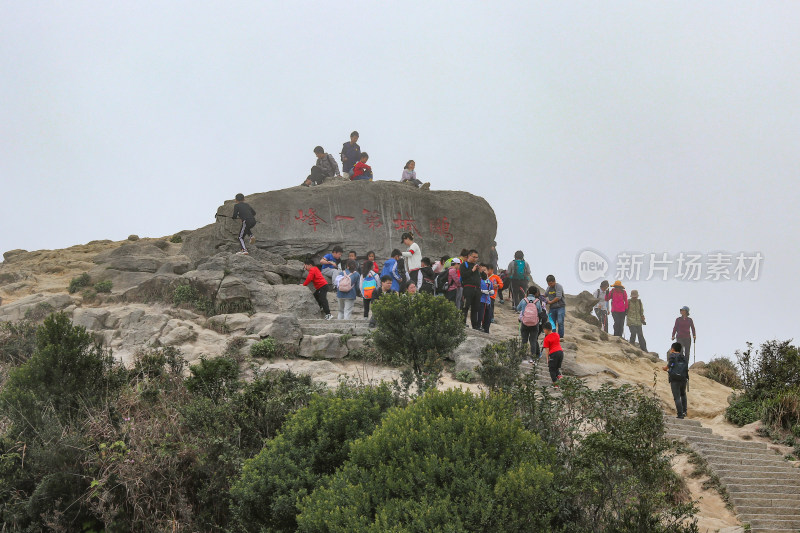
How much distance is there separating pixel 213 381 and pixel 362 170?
511 inches

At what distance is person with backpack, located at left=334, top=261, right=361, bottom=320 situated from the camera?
15.5 meters

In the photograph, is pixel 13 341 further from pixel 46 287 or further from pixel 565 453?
pixel 565 453

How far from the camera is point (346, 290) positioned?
15531 millimetres

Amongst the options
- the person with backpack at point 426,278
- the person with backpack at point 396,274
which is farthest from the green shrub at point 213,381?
the person with backpack at point 426,278

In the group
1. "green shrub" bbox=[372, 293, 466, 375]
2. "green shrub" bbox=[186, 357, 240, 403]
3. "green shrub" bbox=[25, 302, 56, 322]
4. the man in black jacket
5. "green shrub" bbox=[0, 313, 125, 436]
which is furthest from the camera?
"green shrub" bbox=[25, 302, 56, 322]

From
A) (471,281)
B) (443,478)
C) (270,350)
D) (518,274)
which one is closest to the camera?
(443,478)

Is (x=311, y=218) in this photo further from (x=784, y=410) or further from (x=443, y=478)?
(x=443, y=478)

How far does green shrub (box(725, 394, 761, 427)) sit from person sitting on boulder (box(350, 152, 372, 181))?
13.3 m

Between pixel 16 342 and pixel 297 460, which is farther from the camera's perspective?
pixel 16 342

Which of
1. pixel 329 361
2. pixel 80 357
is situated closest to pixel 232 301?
pixel 329 361

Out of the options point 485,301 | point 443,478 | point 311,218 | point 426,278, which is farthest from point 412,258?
point 443,478

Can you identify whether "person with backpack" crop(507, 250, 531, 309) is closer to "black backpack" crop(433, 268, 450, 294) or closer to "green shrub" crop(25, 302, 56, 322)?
"black backpack" crop(433, 268, 450, 294)

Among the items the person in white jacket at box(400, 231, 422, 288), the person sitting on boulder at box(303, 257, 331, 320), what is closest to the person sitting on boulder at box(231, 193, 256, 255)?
the person sitting on boulder at box(303, 257, 331, 320)

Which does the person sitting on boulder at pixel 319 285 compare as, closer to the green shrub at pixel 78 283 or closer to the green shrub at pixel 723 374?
the green shrub at pixel 78 283
